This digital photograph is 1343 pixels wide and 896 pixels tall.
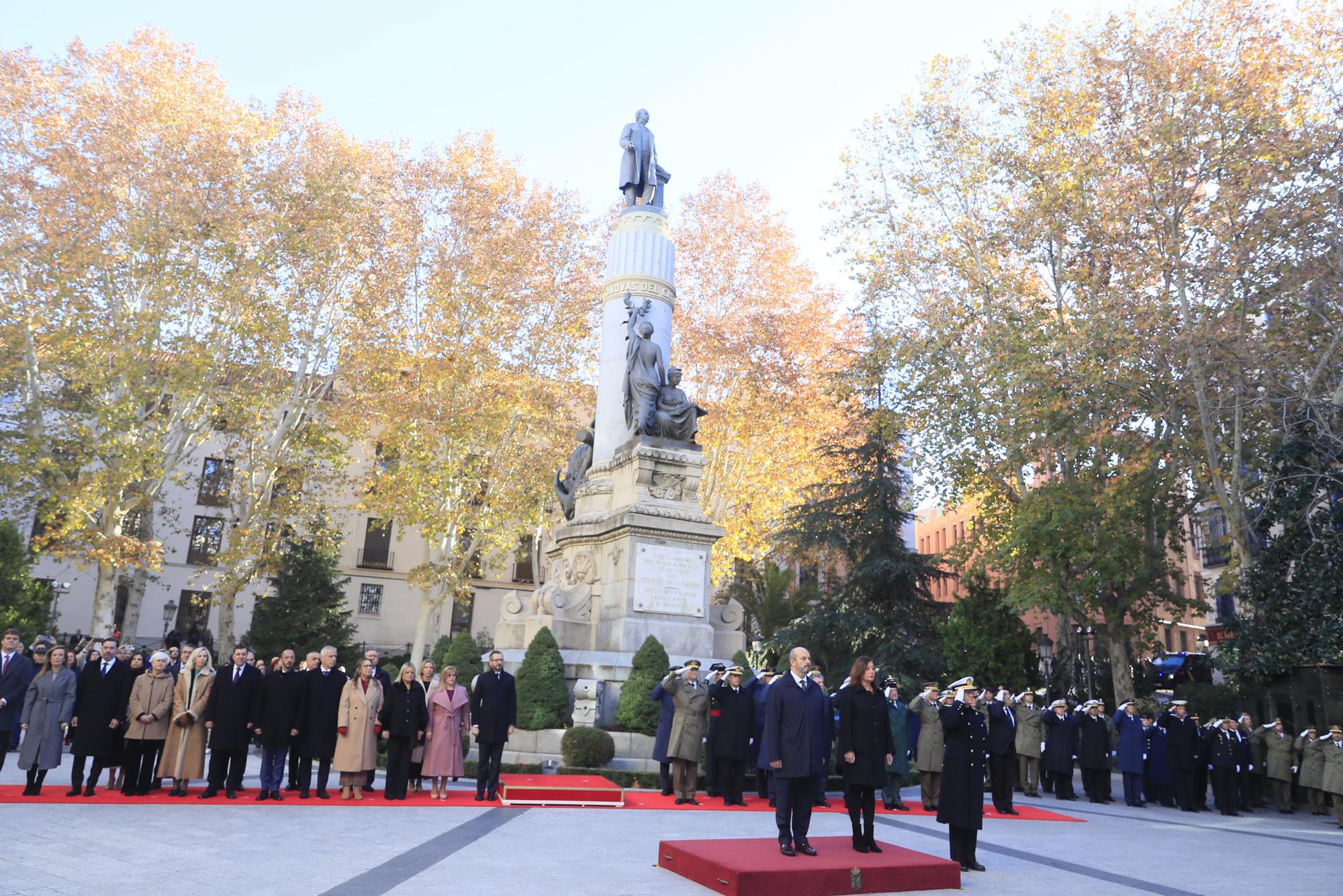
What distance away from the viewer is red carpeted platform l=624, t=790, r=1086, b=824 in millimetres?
11617

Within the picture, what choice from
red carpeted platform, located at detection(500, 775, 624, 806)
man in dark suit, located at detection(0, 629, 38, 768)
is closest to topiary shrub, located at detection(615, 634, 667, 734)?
red carpeted platform, located at detection(500, 775, 624, 806)

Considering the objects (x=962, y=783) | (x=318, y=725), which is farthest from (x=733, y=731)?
(x=318, y=725)

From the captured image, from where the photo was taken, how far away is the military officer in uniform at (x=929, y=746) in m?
12.8

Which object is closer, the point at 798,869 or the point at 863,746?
the point at 798,869

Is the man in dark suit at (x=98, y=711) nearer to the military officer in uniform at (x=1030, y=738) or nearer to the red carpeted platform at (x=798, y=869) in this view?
the red carpeted platform at (x=798, y=869)

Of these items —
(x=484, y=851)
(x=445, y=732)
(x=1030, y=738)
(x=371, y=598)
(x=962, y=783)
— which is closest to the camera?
(x=484, y=851)

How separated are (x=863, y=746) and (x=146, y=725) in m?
7.83

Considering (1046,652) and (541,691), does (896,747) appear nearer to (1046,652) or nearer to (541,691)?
(541,691)

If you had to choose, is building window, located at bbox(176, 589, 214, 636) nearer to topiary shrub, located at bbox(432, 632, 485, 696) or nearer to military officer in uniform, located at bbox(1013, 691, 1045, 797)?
topiary shrub, located at bbox(432, 632, 485, 696)

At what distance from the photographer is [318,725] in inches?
440

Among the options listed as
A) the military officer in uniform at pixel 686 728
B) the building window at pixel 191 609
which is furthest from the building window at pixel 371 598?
the military officer in uniform at pixel 686 728

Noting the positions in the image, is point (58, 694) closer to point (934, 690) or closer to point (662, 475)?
point (662, 475)

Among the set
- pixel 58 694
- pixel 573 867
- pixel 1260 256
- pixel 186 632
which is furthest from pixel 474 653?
pixel 186 632

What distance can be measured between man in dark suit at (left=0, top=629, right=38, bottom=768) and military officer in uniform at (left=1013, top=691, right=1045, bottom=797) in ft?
47.9
